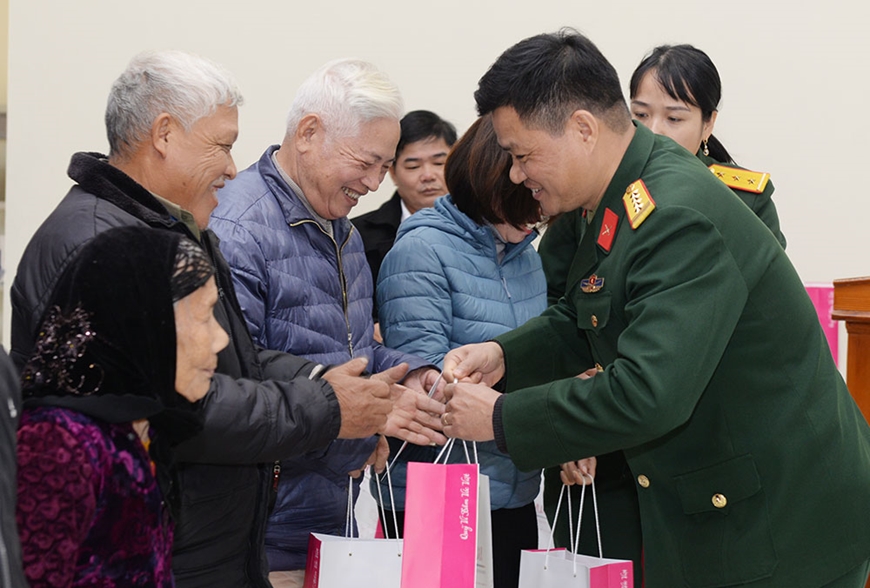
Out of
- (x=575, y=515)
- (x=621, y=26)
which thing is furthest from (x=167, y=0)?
(x=575, y=515)

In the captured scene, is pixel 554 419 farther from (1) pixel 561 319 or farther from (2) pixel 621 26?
(2) pixel 621 26

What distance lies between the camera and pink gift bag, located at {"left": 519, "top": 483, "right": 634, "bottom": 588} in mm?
2160

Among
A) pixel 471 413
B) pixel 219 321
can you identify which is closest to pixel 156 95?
pixel 219 321

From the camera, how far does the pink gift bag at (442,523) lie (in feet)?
6.81

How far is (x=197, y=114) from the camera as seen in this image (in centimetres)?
183

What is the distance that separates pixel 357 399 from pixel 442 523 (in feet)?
1.42

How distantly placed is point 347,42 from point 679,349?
3.27 metres

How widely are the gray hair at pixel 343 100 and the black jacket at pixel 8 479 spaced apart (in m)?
1.20

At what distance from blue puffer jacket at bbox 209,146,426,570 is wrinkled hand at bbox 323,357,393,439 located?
0.68 feet

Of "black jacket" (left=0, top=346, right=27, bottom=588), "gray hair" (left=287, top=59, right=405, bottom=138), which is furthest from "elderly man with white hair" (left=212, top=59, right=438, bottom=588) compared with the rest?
"black jacket" (left=0, top=346, right=27, bottom=588)

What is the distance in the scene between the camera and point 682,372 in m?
1.73

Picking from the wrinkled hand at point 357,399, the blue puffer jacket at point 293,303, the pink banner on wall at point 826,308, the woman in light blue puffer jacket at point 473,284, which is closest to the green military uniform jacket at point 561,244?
the woman in light blue puffer jacket at point 473,284

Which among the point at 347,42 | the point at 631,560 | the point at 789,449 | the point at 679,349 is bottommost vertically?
the point at 631,560

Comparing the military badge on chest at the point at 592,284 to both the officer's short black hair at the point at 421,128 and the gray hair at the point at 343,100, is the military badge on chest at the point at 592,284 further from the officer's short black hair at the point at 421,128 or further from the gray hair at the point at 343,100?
the officer's short black hair at the point at 421,128
